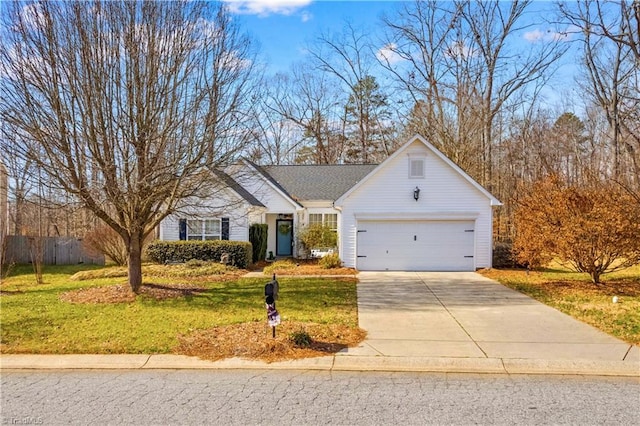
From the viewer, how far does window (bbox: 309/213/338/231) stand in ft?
73.9

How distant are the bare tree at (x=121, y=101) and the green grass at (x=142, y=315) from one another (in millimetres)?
2454

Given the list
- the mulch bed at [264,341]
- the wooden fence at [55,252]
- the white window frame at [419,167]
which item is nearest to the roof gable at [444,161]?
the white window frame at [419,167]

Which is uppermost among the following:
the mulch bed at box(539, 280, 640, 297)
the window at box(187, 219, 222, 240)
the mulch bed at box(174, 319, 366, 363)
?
the window at box(187, 219, 222, 240)

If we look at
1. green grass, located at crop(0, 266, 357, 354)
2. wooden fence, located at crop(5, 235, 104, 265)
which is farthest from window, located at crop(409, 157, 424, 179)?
wooden fence, located at crop(5, 235, 104, 265)

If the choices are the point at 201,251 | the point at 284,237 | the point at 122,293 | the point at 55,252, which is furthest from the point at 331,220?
the point at 55,252

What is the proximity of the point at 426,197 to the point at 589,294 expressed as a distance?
6.69 meters

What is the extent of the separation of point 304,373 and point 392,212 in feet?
39.4

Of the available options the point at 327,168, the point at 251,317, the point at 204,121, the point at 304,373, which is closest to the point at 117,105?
the point at 204,121

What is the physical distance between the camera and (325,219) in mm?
22922

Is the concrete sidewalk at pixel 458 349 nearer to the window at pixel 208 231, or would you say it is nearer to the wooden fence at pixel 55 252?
the window at pixel 208 231

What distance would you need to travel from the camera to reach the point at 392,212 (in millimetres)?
17266

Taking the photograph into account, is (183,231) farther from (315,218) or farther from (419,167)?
(419,167)

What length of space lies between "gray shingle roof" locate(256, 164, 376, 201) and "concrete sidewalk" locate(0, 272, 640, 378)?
13899 millimetres

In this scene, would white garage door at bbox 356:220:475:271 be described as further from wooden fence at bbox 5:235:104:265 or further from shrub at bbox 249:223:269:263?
wooden fence at bbox 5:235:104:265
